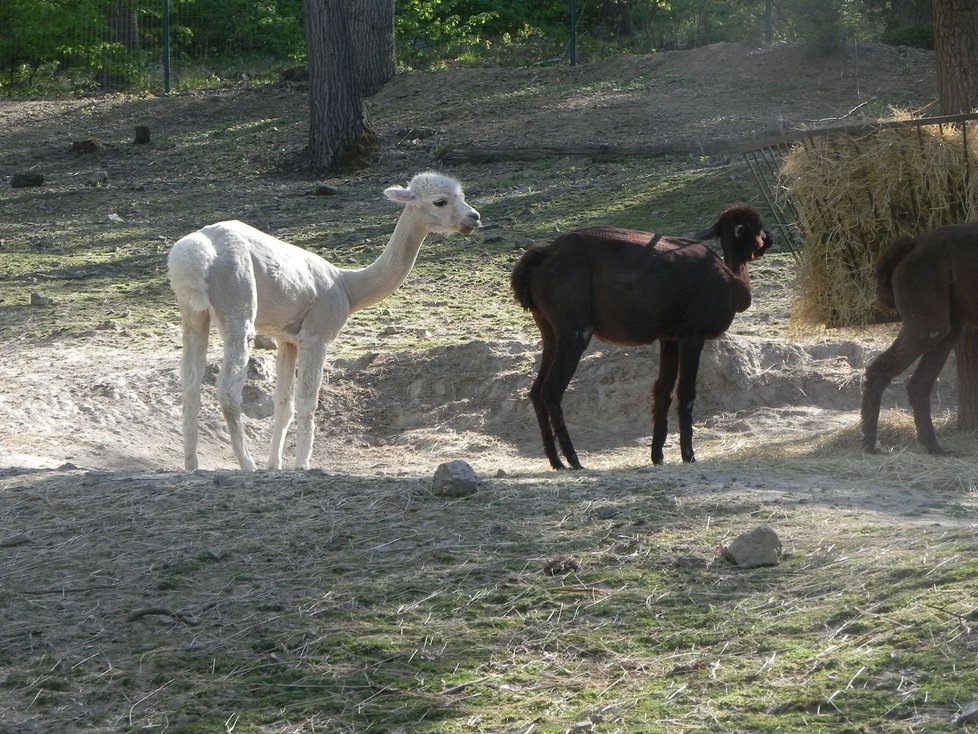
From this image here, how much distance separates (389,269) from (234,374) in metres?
1.83

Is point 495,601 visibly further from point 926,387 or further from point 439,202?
point 439,202

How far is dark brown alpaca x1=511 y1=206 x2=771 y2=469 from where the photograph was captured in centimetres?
812

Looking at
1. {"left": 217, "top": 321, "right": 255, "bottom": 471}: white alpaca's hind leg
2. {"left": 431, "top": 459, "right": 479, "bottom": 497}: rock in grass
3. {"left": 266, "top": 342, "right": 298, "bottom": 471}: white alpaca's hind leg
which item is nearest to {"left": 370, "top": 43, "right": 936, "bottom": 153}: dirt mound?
{"left": 266, "top": 342, "right": 298, "bottom": 471}: white alpaca's hind leg

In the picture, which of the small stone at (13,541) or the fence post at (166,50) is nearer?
the small stone at (13,541)

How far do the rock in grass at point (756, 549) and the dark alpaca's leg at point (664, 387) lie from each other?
129 inches

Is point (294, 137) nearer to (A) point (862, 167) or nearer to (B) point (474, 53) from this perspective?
(B) point (474, 53)

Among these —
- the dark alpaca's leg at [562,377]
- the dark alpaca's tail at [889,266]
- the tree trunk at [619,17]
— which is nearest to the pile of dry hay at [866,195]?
the dark alpaca's tail at [889,266]

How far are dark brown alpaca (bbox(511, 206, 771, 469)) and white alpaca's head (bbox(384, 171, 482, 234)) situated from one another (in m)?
1.31

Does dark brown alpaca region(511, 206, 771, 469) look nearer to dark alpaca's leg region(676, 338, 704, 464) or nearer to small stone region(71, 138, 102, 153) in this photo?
dark alpaca's leg region(676, 338, 704, 464)

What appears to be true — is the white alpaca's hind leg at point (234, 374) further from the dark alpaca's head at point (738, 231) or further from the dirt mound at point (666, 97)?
the dirt mound at point (666, 97)

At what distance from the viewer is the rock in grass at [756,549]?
509 centimetres

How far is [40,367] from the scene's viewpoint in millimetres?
10344

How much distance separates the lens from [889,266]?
8.20 m

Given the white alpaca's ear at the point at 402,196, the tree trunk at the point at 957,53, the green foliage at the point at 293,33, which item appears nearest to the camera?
the white alpaca's ear at the point at 402,196
